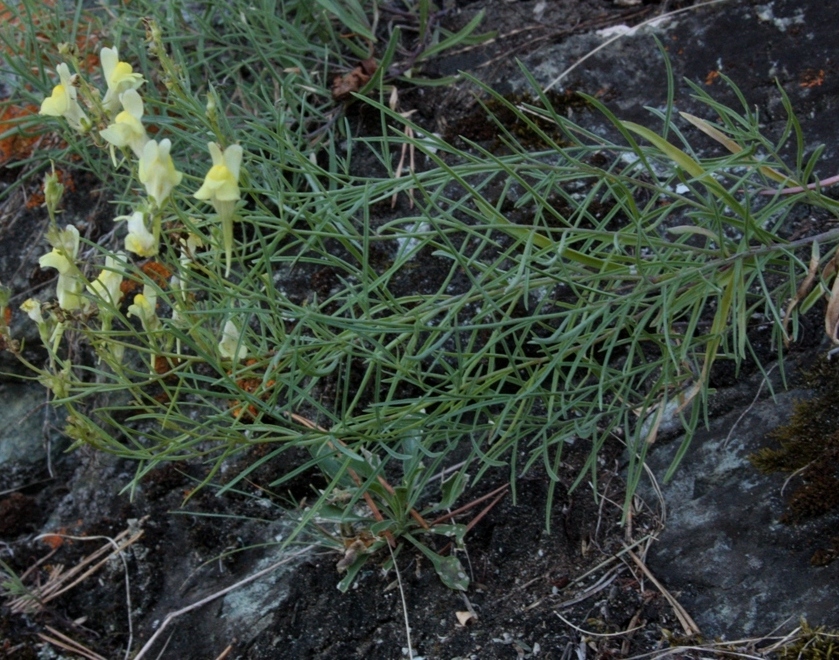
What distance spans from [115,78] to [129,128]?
160 millimetres

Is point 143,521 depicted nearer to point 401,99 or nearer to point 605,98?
point 401,99

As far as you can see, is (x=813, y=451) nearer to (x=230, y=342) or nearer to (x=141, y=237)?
(x=230, y=342)

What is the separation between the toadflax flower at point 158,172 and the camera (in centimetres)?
108

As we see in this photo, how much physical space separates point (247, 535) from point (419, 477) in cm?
41

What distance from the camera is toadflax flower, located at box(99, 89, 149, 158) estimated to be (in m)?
1.17

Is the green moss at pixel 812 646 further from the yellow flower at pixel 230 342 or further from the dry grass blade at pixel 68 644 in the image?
the dry grass blade at pixel 68 644

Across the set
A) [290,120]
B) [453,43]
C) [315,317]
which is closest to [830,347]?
[315,317]

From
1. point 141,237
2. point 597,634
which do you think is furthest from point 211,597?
point 141,237

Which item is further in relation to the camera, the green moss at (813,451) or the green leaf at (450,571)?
the green leaf at (450,571)

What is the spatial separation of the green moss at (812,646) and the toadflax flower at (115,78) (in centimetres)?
124

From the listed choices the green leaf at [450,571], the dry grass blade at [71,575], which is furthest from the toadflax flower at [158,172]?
the dry grass blade at [71,575]

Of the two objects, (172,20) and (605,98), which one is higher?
(172,20)

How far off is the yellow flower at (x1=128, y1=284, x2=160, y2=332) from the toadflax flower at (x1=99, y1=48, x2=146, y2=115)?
284 millimetres

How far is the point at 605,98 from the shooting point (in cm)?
204
